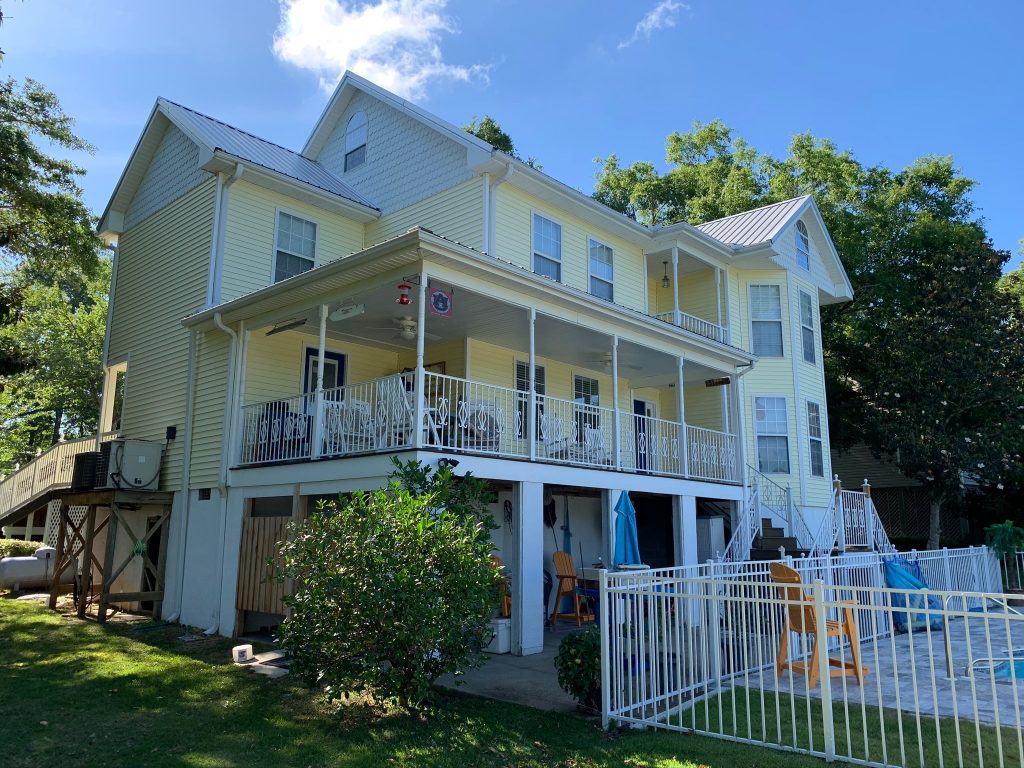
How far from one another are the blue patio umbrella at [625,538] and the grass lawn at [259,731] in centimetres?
365

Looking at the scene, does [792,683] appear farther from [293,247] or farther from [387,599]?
[293,247]

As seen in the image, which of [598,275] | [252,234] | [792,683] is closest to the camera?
[792,683]

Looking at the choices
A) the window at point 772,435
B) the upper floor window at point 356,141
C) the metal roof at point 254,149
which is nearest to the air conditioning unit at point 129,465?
the metal roof at point 254,149

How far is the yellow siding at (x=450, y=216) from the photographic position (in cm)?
1460

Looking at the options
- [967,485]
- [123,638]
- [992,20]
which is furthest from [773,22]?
[967,485]

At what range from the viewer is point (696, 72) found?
1744cm

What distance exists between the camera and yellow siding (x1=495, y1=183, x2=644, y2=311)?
14914mm

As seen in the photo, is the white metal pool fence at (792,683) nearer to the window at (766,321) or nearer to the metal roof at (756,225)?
the window at (766,321)

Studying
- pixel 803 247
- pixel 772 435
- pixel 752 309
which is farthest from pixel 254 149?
pixel 803 247

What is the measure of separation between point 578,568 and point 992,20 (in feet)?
45.6

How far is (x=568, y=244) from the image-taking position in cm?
1645

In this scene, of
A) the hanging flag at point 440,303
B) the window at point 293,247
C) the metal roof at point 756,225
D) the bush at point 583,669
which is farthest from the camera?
the metal roof at point 756,225

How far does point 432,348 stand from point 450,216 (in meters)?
2.65

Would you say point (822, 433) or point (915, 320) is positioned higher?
point (915, 320)
